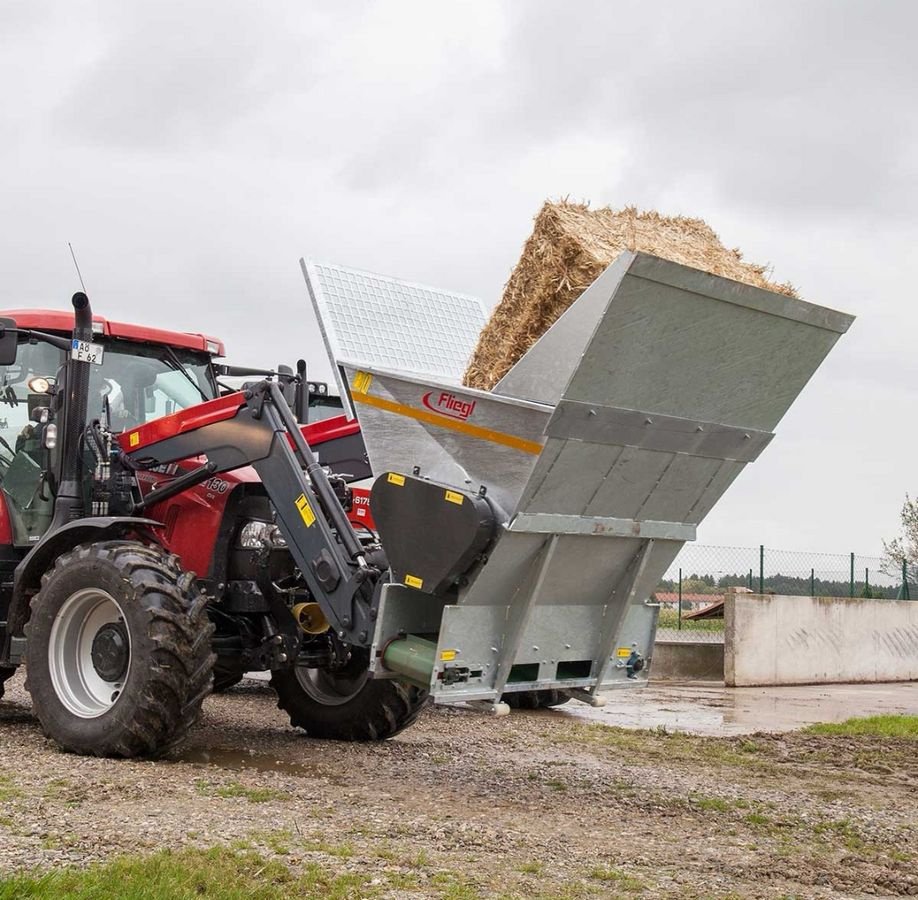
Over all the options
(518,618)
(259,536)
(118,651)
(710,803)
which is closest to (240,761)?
(118,651)

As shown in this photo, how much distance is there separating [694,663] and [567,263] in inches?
418

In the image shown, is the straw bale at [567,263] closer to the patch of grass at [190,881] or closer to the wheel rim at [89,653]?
the wheel rim at [89,653]

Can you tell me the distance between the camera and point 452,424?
667 centimetres

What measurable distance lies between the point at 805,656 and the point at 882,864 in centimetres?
1097

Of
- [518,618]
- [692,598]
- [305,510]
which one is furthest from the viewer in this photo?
[692,598]

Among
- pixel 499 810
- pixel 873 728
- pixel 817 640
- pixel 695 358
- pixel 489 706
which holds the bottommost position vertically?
pixel 499 810

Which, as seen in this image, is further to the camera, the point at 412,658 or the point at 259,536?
the point at 259,536

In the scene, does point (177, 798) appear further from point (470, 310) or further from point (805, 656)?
point (805, 656)

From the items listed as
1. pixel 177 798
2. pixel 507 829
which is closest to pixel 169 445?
pixel 177 798

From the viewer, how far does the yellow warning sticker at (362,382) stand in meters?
6.93

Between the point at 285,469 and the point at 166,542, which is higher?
the point at 285,469

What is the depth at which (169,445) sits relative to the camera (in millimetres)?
8375

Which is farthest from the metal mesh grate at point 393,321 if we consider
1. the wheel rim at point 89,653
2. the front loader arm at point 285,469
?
the wheel rim at point 89,653

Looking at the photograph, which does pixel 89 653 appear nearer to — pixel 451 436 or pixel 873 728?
pixel 451 436
